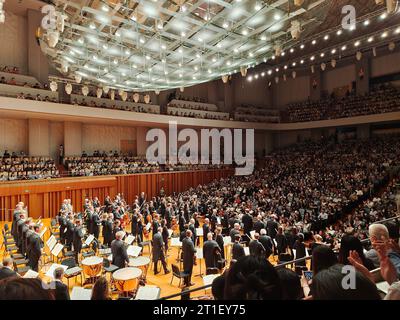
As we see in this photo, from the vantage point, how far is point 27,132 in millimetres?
19094

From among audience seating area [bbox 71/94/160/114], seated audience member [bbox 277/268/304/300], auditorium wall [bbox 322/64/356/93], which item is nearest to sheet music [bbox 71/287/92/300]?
seated audience member [bbox 277/268/304/300]

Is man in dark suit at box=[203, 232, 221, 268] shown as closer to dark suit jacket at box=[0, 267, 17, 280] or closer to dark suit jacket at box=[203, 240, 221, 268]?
dark suit jacket at box=[203, 240, 221, 268]

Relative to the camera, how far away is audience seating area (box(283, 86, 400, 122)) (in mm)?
22719

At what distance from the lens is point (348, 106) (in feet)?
82.9

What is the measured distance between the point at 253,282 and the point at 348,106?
91.5ft

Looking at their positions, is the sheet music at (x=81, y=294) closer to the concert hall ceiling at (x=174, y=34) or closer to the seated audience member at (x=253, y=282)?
the seated audience member at (x=253, y=282)

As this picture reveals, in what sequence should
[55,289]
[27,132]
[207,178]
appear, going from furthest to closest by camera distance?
[207,178] → [27,132] → [55,289]

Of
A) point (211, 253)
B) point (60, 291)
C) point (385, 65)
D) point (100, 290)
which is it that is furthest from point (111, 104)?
point (385, 65)

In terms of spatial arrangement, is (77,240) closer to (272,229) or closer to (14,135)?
(272,229)

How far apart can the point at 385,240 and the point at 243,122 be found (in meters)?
24.6

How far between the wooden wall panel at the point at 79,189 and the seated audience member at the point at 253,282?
54.1 feet
